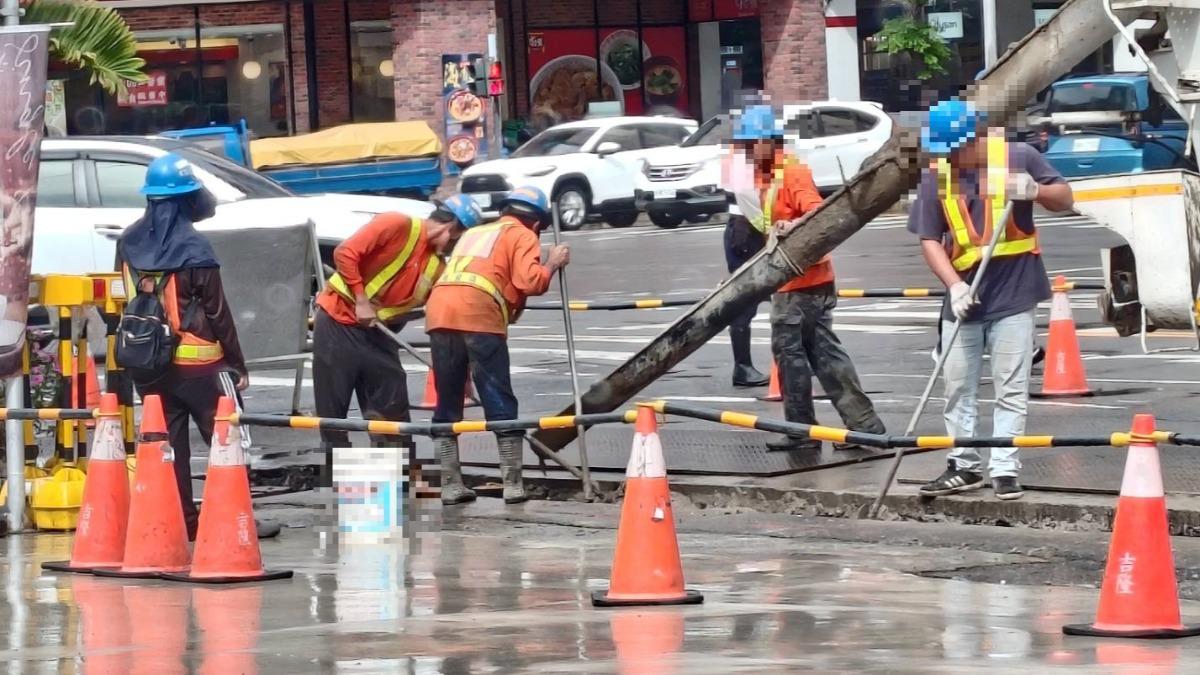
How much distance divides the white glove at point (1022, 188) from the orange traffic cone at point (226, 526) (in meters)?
3.55

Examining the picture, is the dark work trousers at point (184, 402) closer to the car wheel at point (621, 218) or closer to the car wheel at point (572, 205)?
the car wheel at point (572, 205)

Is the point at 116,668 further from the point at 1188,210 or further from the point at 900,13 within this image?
the point at 900,13

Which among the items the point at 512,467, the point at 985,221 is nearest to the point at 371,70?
the point at 512,467

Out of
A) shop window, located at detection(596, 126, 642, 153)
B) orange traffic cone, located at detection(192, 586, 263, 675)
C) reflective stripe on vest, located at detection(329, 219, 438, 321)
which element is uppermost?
shop window, located at detection(596, 126, 642, 153)

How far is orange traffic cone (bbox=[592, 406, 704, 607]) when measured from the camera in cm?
806

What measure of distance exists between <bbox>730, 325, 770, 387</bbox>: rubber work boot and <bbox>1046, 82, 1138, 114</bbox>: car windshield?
17.5 meters

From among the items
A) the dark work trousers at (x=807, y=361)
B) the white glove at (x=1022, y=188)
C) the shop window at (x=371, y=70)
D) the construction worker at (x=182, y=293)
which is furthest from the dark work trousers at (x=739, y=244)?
the shop window at (x=371, y=70)

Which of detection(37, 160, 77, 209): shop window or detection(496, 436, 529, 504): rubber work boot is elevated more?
detection(37, 160, 77, 209): shop window

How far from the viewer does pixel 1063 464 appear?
10.7m

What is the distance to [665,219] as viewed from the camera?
33.4 m

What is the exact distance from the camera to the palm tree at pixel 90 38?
56.1 ft

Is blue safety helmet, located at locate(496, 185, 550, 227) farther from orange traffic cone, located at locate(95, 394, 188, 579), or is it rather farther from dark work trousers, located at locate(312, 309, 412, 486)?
orange traffic cone, located at locate(95, 394, 188, 579)

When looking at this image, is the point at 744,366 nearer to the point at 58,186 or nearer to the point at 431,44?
the point at 58,186

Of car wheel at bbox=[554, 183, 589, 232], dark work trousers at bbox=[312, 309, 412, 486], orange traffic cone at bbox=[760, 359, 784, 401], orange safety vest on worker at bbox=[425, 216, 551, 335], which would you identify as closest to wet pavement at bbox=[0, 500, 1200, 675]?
dark work trousers at bbox=[312, 309, 412, 486]
